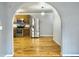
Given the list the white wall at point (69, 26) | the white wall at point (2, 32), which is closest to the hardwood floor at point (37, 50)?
the white wall at point (69, 26)

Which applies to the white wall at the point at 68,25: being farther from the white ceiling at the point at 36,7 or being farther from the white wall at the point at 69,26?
the white ceiling at the point at 36,7

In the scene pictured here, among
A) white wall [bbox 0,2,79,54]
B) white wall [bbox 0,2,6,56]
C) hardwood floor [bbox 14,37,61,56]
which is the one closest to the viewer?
white wall [bbox 0,2,6,56]

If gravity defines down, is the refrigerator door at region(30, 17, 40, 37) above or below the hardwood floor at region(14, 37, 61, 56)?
above

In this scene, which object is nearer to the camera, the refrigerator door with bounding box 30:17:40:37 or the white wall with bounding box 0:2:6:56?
the white wall with bounding box 0:2:6:56

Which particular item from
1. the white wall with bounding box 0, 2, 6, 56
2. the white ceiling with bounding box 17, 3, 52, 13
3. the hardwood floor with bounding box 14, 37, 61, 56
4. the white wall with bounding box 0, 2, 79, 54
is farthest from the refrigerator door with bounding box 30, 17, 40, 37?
the white wall with bounding box 0, 2, 6, 56

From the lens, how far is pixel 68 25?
18.4 ft

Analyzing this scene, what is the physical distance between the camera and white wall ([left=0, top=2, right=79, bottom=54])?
18.2 feet

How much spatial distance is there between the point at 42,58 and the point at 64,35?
116cm

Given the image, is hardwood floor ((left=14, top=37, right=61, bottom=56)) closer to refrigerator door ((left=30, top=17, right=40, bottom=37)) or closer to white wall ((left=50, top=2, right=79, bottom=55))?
white wall ((left=50, top=2, right=79, bottom=55))

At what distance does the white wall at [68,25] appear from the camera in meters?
5.54

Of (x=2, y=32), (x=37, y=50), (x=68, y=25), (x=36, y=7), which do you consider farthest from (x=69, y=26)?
(x=36, y=7)

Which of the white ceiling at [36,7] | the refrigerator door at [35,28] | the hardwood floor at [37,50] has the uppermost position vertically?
the white ceiling at [36,7]

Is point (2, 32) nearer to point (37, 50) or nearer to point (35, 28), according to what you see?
point (37, 50)

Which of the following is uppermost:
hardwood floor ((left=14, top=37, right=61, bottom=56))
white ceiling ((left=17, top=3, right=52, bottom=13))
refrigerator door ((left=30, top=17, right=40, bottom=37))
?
white ceiling ((left=17, top=3, right=52, bottom=13))
